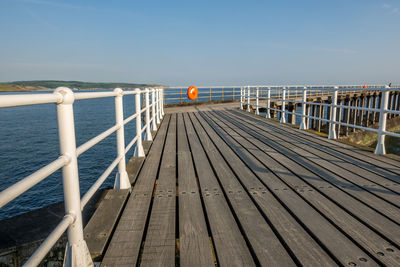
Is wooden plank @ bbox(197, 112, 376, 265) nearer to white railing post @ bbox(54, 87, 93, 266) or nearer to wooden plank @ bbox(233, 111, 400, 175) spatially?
white railing post @ bbox(54, 87, 93, 266)

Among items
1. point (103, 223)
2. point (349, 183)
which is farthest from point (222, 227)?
point (349, 183)

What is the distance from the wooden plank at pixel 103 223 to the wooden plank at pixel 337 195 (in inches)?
75.0

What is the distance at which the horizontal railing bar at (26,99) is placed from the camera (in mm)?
919

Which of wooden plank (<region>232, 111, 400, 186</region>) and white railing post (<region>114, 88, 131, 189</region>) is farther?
wooden plank (<region>232, 111, 400, 186</region>)

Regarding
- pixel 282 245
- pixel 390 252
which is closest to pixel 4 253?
pixel 282 245

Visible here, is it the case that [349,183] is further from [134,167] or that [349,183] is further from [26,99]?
[26,99]

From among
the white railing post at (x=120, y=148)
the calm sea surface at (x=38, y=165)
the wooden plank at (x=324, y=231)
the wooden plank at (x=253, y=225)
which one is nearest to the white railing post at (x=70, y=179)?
the wooden plank at (x=253, y=225)

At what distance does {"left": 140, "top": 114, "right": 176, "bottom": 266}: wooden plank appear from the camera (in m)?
1.62

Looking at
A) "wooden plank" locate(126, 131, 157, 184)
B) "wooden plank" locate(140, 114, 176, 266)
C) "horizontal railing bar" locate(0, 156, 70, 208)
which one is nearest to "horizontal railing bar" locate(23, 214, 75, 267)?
"horizontal railing bar" locate(0, 156, 70, 208)

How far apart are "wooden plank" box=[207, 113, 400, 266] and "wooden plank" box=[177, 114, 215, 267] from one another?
847mm

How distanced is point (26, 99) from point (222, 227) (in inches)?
59.1

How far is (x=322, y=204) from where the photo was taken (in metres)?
2.37

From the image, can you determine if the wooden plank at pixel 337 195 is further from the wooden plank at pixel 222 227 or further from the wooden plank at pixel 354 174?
the wooden plank at pixel 222 227

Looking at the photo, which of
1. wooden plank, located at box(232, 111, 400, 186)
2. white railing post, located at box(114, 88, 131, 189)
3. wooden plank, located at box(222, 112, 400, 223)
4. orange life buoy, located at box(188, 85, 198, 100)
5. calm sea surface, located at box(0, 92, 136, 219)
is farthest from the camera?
orange life buoy, located at box(188, 85, 198, 100)
